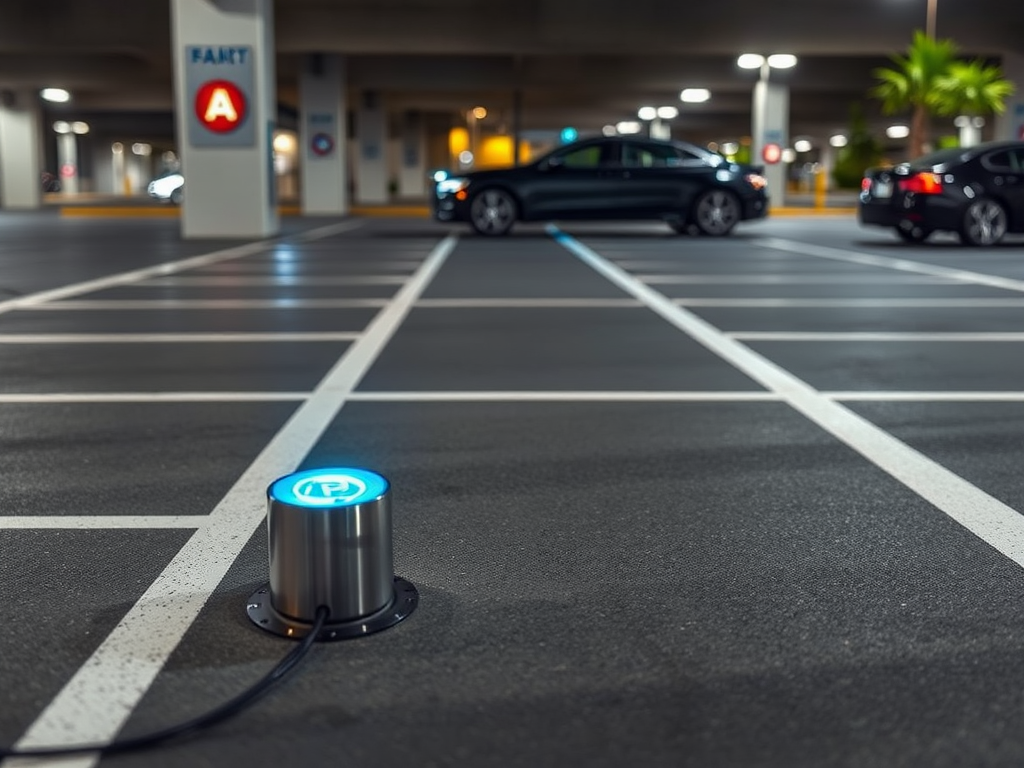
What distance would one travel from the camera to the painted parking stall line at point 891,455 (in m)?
3.46

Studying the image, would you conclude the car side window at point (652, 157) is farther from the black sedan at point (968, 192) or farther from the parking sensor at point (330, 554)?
the parking sensor at point (330, 554)

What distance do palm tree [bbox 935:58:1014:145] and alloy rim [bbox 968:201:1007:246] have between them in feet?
48.4

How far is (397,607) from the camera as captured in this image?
8.92 ft

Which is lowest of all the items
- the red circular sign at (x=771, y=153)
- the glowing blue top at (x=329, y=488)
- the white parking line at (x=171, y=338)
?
the white parking line at (x=171, y=338)

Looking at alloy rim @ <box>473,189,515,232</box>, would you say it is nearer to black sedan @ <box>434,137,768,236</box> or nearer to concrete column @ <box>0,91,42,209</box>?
black sedan @ <box>434,137,768,236</box>

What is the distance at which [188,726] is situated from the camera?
6.97 feet

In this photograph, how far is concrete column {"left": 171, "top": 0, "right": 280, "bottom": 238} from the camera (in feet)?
60.5

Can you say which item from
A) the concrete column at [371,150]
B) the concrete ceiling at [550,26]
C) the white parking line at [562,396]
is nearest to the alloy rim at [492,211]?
the concrete ceiling at [550,26]

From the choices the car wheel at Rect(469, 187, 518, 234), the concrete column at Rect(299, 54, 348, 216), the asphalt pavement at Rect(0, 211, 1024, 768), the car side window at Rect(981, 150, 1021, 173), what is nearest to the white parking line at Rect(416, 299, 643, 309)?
the asphalt pavement at Rect(0, 211, 1024, 768)

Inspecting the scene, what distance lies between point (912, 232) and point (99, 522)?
15578mm

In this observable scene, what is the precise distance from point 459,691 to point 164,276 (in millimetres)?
10422

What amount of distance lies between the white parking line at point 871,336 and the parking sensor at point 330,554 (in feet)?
16.8

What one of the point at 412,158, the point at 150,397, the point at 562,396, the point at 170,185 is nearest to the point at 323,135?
the point at 170,185

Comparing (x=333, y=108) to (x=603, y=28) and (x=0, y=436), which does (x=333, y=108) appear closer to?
(x=603, y=28)
